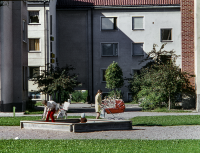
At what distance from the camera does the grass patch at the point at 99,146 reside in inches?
370

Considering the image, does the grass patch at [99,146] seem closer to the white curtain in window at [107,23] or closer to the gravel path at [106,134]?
the gravel path at [106,134]

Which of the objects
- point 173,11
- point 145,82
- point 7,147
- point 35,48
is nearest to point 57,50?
point 35,48

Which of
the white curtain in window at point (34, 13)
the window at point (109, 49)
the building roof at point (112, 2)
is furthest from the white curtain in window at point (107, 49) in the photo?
the white curtain in window at point (34, 13)

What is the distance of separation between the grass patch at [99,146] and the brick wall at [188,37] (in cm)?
1713

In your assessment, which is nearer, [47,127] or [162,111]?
[47,127]

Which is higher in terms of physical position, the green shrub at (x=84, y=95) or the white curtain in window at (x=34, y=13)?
the white curtain in window at (x=34, y=13)

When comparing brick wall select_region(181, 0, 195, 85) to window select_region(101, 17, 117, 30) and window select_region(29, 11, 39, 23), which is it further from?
window select_region(101, 17, 117, 30)

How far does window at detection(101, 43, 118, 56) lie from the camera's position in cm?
4481

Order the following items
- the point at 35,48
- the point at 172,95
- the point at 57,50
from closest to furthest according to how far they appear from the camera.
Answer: the point at 172,95
the point at 35,48
the point at 57,50

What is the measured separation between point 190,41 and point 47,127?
16.3 meters

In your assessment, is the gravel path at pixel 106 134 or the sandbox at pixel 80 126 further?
the sandbox at pixel 80 126

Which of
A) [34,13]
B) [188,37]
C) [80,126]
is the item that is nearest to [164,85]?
[188,37]

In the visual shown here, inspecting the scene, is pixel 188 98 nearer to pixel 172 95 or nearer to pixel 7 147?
pixel 172 95

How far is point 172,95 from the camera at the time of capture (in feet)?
89.4
